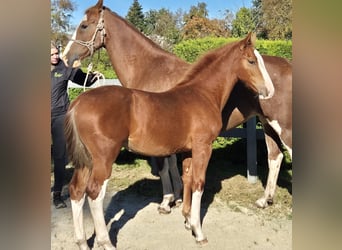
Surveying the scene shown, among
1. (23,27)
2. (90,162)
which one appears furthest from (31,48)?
(90,162)

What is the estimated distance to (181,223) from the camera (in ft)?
12.3

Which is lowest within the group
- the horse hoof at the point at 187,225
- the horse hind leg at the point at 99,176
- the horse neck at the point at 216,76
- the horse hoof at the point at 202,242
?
the horse hoof at the point at 202,242

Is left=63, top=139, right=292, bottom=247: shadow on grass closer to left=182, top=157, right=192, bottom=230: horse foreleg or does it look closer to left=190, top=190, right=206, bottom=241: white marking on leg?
left=182, top=157, right=192, bottom=230: horse foreleg

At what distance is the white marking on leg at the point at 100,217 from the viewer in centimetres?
281

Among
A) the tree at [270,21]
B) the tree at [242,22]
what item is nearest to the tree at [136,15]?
the tree at [242,22]

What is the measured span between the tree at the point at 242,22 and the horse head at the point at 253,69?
48.1ft

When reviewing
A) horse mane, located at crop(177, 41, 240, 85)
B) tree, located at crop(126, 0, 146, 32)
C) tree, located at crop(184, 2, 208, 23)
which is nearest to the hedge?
horse mane, located at crop(177, 41, 240, 85)

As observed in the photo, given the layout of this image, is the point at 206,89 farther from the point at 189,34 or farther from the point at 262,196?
the point at 189,34

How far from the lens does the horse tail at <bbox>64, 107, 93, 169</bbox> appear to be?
2.78 m

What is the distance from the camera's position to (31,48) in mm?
963

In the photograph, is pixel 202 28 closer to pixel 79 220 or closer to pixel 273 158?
pixel 273 158

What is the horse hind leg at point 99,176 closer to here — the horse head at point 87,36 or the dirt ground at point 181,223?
the dirt ground at point 181,223

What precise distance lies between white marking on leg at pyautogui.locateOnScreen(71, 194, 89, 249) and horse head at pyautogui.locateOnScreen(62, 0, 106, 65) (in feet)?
6.10

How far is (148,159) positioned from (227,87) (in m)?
2.91
